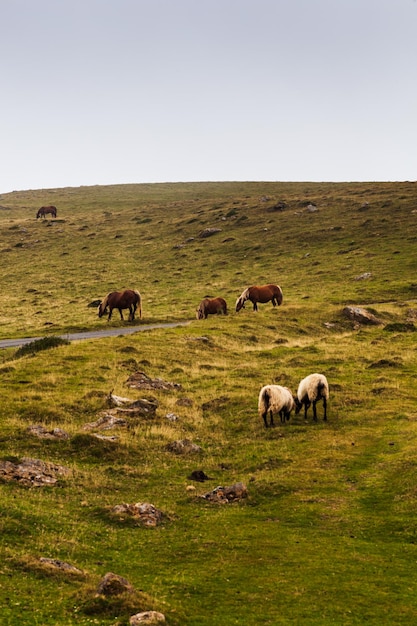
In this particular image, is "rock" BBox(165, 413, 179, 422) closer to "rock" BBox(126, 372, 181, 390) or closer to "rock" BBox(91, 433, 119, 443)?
"rock" BBox(91, 433, 119, 443)

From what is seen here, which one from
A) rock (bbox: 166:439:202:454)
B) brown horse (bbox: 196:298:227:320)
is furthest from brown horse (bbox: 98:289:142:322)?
rock (bbox: 166:439:202:454)

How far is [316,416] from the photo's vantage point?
26.5m

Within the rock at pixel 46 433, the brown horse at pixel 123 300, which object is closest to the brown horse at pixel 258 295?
the brown horse at pixel 123 300

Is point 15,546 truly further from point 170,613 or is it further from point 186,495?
point 186,495

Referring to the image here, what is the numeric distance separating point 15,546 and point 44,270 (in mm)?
82040

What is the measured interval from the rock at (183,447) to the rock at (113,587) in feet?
37.2

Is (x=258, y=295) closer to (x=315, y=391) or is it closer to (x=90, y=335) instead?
(x=90, y=335)

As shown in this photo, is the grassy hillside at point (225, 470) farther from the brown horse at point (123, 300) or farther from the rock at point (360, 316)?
the brown horse at point (123, 300)

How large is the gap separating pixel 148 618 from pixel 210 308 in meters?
43.3

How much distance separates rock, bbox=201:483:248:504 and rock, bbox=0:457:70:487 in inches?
188

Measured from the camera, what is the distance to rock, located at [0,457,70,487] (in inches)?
718

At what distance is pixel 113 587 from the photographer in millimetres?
11172

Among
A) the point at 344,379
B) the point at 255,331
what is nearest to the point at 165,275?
the point at 255,331

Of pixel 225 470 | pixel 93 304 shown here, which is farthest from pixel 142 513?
pixel 93 304
